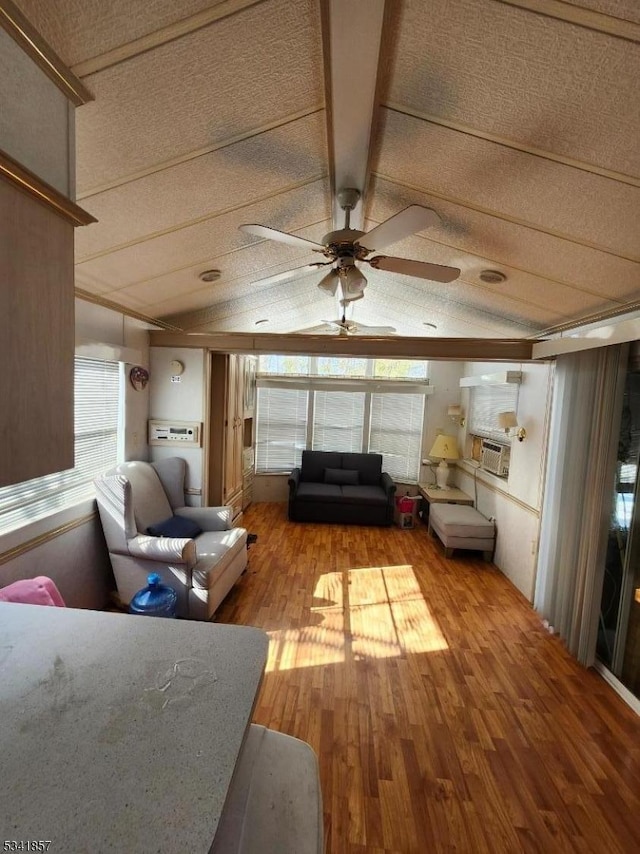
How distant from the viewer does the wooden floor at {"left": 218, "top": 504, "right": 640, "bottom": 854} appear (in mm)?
1613

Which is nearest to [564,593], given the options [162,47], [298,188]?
[298,188]

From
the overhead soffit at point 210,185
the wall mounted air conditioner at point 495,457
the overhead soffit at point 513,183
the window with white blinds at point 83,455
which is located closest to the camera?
the overhead soffit at point 513,183

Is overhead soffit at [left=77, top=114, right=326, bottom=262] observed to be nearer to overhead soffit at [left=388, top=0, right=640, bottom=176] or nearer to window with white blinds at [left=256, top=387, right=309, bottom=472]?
overhead soffit at [left=388, top=0, right=640, bottom=176]

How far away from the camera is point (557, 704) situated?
7.52 feet

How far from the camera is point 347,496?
5.34 m

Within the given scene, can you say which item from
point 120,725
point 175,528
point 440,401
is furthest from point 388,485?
point 120,725

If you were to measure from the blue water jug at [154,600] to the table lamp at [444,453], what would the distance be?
3856 millimetres

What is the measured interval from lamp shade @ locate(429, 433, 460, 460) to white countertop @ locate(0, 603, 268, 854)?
182 inches

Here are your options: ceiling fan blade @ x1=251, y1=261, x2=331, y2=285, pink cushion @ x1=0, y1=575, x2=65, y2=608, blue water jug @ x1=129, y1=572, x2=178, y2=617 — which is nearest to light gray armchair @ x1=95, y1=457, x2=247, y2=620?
blue water jug @ x1=129, y1=572, x2=178, y2=617

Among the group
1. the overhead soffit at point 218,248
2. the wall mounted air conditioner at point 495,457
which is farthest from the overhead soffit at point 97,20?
the wall mounted air conditioner at point 495,457

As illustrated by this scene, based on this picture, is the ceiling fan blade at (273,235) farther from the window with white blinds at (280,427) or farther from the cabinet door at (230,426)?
the window with white blinds at (280,427)

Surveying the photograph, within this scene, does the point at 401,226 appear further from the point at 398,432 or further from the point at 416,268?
the point at 398,432

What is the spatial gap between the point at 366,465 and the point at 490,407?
6.57 ft

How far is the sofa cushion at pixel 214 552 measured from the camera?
2.78 m
